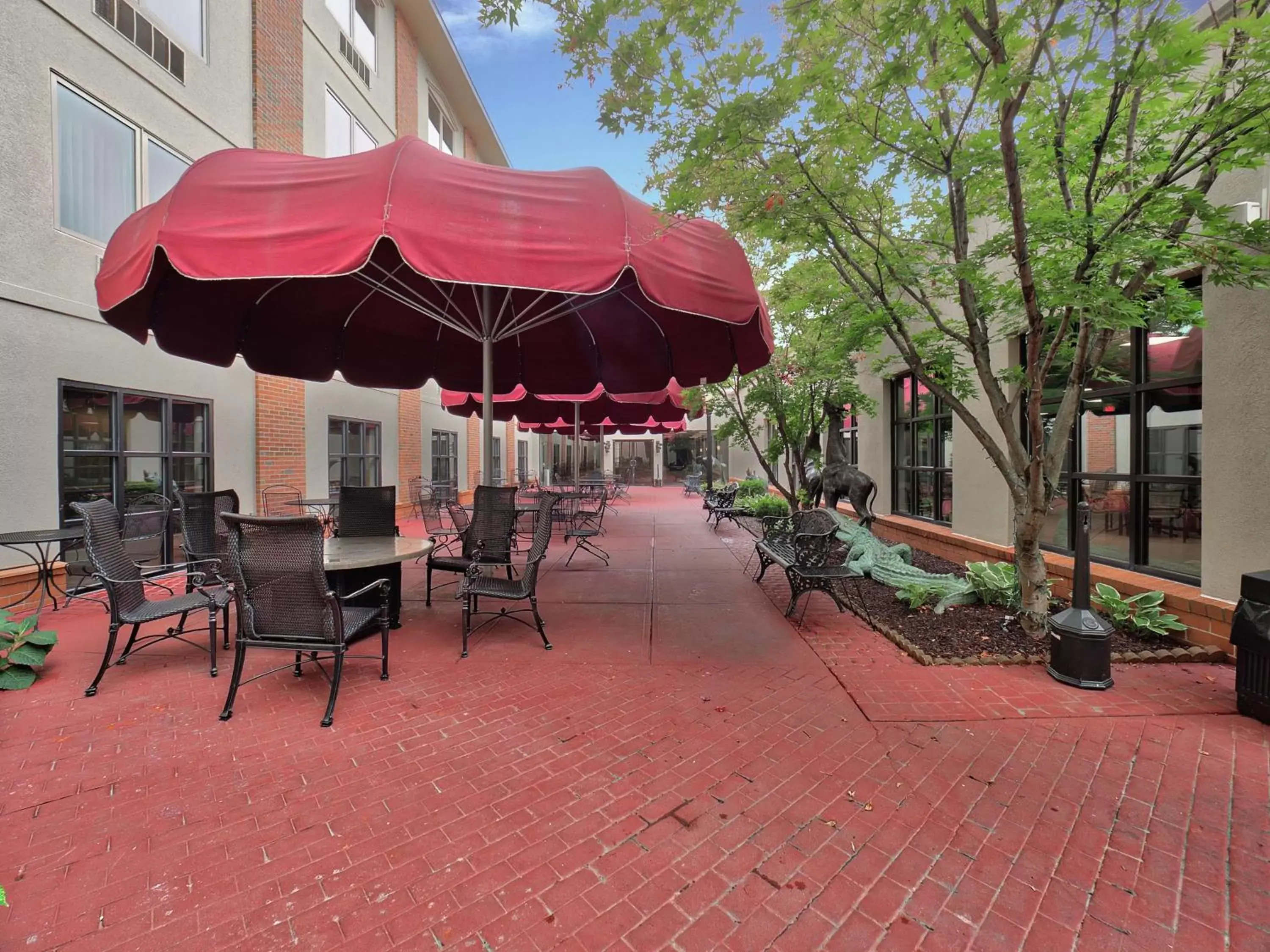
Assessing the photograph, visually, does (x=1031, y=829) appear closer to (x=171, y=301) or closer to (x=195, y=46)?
(x=171, y=301)

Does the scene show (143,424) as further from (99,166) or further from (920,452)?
(920,452)

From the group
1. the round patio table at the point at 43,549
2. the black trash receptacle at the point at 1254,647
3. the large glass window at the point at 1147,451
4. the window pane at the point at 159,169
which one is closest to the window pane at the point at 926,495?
the large glass window at the point at 1147,451

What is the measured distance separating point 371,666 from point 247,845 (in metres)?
1.86

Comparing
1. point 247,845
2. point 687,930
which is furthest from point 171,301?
point 687,930

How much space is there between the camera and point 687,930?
1.73m

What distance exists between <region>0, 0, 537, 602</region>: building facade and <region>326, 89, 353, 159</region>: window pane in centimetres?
4

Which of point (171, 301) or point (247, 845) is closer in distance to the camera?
point (247, 845)

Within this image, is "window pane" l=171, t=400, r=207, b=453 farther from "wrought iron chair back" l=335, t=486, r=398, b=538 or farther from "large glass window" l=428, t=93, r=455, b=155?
"large glass window" l=428, t=93, r=455, b=155

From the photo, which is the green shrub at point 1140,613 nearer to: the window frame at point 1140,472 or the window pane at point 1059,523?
the window frame at point 1140,472

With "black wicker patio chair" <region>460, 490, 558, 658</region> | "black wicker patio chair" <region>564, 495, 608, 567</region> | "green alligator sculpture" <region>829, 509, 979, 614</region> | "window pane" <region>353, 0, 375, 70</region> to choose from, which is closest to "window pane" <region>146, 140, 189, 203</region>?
"window pane" <region>353, 0, 375, 70</region>

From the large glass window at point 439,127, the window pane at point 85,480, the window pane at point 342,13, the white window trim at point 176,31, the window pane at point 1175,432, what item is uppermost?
the large glass window at point 439,127

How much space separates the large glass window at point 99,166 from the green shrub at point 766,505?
11.5 metres

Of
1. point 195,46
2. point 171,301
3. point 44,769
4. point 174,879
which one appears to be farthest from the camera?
point 195,46

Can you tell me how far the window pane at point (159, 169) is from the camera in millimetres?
6543
